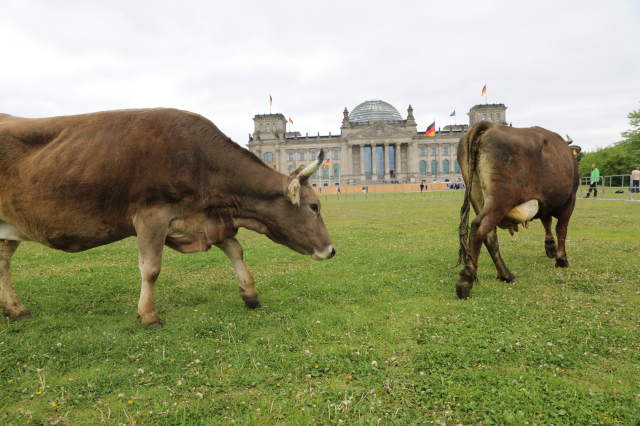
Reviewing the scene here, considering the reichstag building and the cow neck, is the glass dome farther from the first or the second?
the cow neck

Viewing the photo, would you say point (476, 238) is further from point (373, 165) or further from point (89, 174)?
point (373, 165)

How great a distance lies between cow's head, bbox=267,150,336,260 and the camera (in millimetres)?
4680

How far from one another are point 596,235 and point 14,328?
1347cm

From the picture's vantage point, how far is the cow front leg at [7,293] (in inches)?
190

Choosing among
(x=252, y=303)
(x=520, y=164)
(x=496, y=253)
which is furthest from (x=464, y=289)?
(x=252, y=303)

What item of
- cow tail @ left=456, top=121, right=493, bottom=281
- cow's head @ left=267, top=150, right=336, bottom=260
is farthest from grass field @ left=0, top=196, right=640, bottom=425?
cow's head @ left=267, top=150, right=336, bottom=260

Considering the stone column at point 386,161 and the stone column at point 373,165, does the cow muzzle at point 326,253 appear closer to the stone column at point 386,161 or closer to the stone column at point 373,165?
the stone column at point 373,165

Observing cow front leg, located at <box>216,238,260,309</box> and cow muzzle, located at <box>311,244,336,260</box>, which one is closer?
cow muzzle, located at <box>311,244,336,260</box>

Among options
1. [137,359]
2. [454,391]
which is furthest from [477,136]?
[137,359]

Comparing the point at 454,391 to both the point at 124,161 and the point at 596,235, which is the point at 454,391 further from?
the point at 596,235

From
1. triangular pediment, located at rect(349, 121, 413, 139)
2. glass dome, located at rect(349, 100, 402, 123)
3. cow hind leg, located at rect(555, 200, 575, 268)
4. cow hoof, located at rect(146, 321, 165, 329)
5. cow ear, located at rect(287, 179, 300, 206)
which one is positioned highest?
glass dome, located at rect(349, 100, 402, 123)

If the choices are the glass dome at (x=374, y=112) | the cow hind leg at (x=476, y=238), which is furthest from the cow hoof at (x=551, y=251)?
the glass dome at (x=374, y=112)

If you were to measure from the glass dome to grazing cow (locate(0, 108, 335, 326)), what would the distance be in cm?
12094

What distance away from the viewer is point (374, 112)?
401ft
